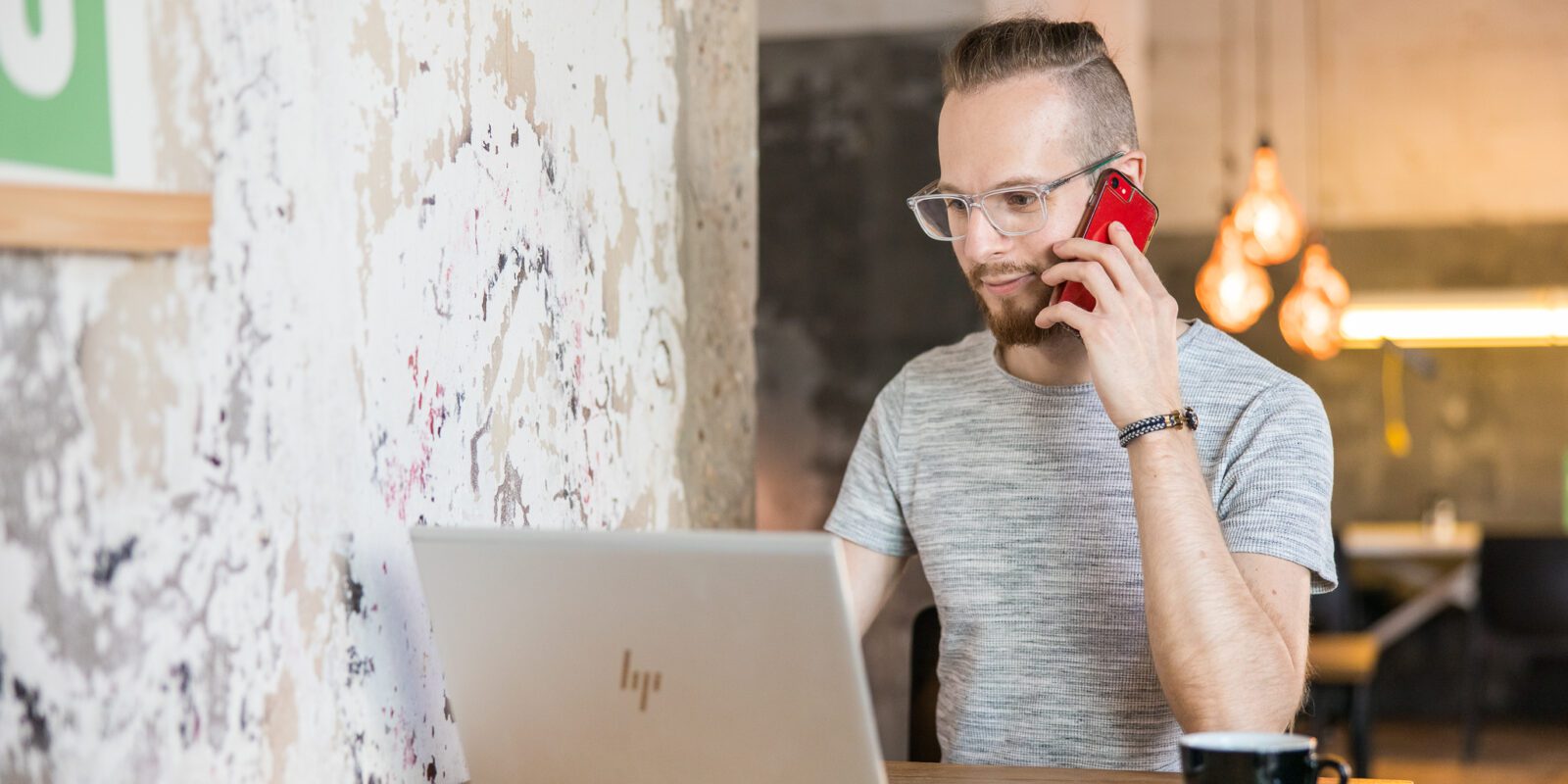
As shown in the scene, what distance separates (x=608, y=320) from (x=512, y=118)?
12.6 inches

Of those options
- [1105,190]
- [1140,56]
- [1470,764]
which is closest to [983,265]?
[1105,190]

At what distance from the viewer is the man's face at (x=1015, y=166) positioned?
4.62 feet

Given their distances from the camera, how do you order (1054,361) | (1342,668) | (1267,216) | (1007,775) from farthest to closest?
(1267,216)
(1342,668)
(1054,361)
(1007,775)

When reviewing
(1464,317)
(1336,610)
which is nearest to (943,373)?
(1336,610)

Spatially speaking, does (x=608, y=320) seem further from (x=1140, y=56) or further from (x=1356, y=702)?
(x=1140, y=56)

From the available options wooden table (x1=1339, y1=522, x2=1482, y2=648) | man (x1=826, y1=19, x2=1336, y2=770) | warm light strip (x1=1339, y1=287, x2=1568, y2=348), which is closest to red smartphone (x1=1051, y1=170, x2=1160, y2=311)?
man (x1=826, y1=19, x2=1336, y2=770)

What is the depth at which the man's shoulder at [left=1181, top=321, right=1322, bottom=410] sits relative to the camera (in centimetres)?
144

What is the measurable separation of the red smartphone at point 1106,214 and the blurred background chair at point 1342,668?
8.59 feet

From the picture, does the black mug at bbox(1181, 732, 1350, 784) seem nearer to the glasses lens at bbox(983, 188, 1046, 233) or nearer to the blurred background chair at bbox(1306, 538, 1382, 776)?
the glasses lens at bbox(983, 188, 1046, 233)

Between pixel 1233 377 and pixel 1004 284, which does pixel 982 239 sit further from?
pixel 1233 377

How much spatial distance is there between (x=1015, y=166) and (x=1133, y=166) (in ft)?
0.50

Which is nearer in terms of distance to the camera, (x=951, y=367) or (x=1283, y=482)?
(x=1283, y=482)

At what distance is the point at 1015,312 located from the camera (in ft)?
4.78

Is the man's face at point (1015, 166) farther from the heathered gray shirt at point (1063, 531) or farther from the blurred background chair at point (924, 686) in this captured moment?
the blurred background chair at point (924, 686)
